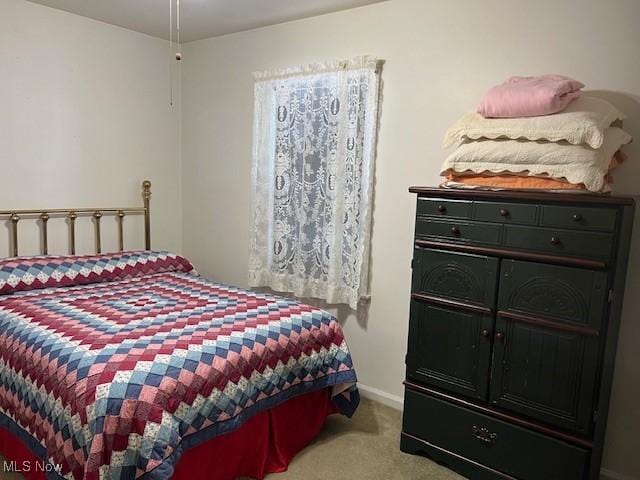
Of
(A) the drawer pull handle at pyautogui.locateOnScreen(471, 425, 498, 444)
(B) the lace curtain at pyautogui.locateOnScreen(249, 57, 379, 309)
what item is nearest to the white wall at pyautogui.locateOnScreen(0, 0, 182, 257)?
(B) the lace curtain at pyautogui.locateOnScreen(249, 57, 379, 309)

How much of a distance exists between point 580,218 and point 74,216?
3.15m

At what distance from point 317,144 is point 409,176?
67 cm

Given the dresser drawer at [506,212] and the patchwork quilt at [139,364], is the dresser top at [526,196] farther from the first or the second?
the patchwork quilt at [139,364]

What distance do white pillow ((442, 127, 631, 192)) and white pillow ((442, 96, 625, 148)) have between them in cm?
3

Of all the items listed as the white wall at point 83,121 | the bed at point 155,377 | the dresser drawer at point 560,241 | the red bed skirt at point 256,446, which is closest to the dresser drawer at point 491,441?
the bed at point 155,377

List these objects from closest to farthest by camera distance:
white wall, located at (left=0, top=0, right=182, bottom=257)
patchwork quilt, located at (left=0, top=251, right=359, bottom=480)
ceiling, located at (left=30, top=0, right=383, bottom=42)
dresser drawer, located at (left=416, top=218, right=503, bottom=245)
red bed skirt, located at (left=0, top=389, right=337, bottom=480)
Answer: patchwork quilt, located at (left=0, top=251, right=359, bottom=480)
red bed skirt, located at (left=0, top=389, right=337, bottom=480)
dresser drawer, located at (left=416, top=218, right=503, bottom=245)
ceiling, located at (left=30, top=0, right=383, bottom=42)
white wall, located at (left=0, top=0, right=182, bottom=257)

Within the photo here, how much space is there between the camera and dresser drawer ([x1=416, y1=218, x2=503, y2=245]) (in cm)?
216

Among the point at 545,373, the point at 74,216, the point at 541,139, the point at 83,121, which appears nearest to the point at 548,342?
the point at 545,373

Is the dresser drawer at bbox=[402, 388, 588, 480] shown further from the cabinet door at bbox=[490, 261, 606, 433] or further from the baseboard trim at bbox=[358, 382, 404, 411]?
the baseboard trim at bbox=[358, 382, 404, 411]

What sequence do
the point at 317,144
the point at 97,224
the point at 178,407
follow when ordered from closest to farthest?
the point at 178,407
the point at 317,144
the point at 97,224

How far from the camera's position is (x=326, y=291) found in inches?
126

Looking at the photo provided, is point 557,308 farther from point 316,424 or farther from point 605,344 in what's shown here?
point 316,424

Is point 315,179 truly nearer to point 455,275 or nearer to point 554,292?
point 455,275

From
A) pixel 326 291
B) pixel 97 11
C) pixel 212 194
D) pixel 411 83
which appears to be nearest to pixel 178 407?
pixel 326 291
